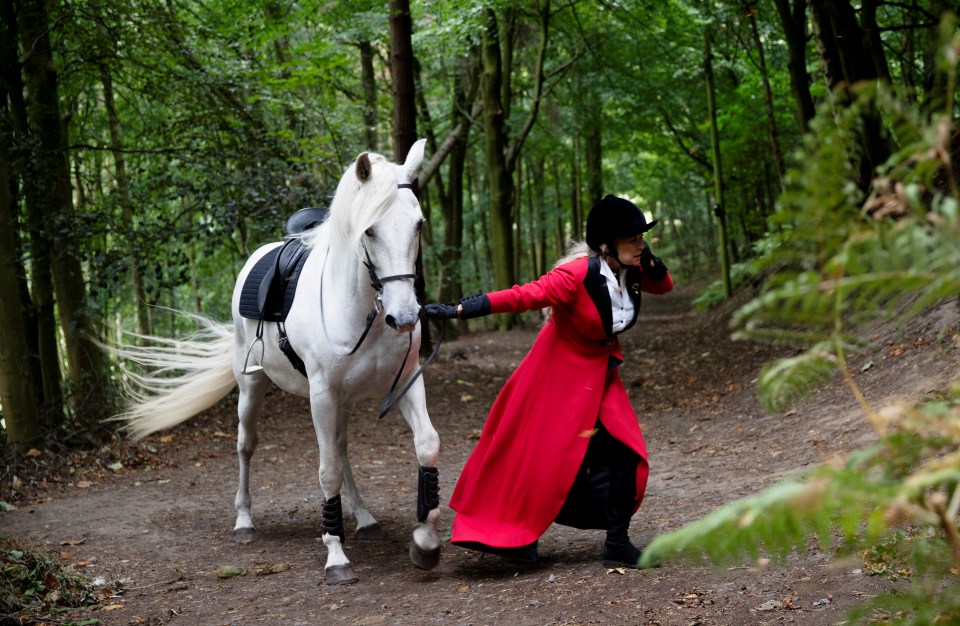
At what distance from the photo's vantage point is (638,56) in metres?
18.7

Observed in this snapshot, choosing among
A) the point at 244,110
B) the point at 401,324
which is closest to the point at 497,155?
the point at 244,110

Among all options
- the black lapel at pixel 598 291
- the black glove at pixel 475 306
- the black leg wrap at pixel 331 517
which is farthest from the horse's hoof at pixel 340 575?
the black lapel at pixel 598 291

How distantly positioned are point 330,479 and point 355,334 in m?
0.88

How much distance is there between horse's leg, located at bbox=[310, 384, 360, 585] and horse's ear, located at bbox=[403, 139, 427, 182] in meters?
1.32

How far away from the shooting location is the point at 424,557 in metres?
4.80

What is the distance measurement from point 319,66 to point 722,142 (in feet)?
34.1

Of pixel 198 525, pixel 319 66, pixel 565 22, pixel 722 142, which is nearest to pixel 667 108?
pixel 722 142

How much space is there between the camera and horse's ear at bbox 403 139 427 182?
14.9ft

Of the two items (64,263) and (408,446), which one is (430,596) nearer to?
(408,446)

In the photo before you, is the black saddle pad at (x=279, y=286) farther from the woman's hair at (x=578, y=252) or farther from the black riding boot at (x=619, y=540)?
the black riding boot at (x=619, y=540)

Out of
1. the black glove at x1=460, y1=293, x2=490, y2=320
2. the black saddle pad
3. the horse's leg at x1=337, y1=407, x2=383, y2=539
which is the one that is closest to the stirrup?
the black saddle pad

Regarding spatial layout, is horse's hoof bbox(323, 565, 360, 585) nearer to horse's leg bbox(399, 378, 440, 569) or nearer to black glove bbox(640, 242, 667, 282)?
horse's leg bbox(399, 378, 440, 569)

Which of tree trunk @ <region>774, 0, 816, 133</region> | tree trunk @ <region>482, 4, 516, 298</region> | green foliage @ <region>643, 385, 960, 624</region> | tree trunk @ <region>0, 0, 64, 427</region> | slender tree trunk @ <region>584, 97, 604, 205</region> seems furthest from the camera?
slender tree trunk @ <region>584, 97, 604, 205</region>

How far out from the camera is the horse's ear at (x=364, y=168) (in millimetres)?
4242
